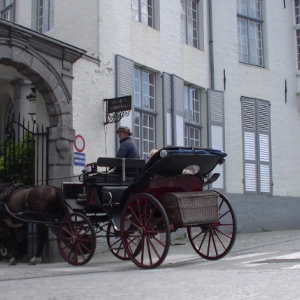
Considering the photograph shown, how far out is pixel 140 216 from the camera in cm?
785

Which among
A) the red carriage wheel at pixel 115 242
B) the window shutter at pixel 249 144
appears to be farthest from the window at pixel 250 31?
the red carriage wheel at pixel 115 242

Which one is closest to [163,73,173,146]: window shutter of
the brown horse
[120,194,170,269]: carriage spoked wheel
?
the brown horse

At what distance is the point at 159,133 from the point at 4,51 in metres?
4.50

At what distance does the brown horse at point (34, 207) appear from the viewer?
971cm

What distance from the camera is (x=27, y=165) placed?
11508mm

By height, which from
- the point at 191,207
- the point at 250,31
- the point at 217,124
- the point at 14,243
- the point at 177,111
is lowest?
the point at 14,243

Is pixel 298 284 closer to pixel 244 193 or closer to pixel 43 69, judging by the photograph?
pixel 43 69

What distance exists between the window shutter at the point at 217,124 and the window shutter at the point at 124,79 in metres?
2.96

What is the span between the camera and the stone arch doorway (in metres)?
10.8

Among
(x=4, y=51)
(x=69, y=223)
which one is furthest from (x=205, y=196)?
(x=4, y=51)

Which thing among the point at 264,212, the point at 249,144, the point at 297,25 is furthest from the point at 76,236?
the point at 297,25

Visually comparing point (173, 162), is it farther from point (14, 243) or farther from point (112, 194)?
point (14, 243)

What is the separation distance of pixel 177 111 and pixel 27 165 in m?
4.21

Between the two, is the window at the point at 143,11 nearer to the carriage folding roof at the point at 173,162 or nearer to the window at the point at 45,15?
the window at the point at 45,15
